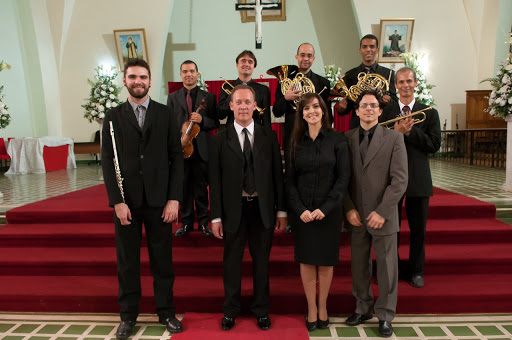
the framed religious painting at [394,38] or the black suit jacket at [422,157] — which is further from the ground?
the framed religious painting at [394,38]

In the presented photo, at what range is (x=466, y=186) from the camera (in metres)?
5.70

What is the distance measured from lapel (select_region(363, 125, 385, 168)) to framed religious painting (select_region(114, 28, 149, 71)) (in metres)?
10.1

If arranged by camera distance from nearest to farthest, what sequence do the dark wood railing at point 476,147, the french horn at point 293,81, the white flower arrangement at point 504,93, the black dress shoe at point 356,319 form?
the black dress shoe at point 356,319, the french horn at point 293,81, the white flower arrangement at point 504,93, the dark wood railing at point 476,147

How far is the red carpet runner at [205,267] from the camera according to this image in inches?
112

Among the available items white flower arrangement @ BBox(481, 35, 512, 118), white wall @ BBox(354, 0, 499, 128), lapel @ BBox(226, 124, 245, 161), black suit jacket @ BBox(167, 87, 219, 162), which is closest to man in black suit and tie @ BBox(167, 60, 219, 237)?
black suit jacket @ BBox(167, 87, 219, 162)

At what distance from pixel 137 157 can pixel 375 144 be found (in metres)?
1.63

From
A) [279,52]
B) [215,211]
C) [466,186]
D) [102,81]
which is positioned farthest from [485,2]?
[215,211]

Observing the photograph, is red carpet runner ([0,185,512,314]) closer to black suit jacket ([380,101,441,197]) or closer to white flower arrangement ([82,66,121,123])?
black suit jacket ([380,101,441,197])

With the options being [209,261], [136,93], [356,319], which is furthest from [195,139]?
[356,319]

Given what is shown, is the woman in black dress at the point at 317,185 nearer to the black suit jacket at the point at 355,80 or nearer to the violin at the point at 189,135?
the black suit jacket at the point at 355,80

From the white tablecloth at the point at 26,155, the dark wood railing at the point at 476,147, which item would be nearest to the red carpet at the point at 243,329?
the dark wood railing at the point at 476,147

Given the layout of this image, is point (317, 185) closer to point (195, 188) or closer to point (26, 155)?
point (195, 188)

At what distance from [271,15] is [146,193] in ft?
33.7

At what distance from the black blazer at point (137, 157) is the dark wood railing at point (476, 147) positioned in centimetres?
863
